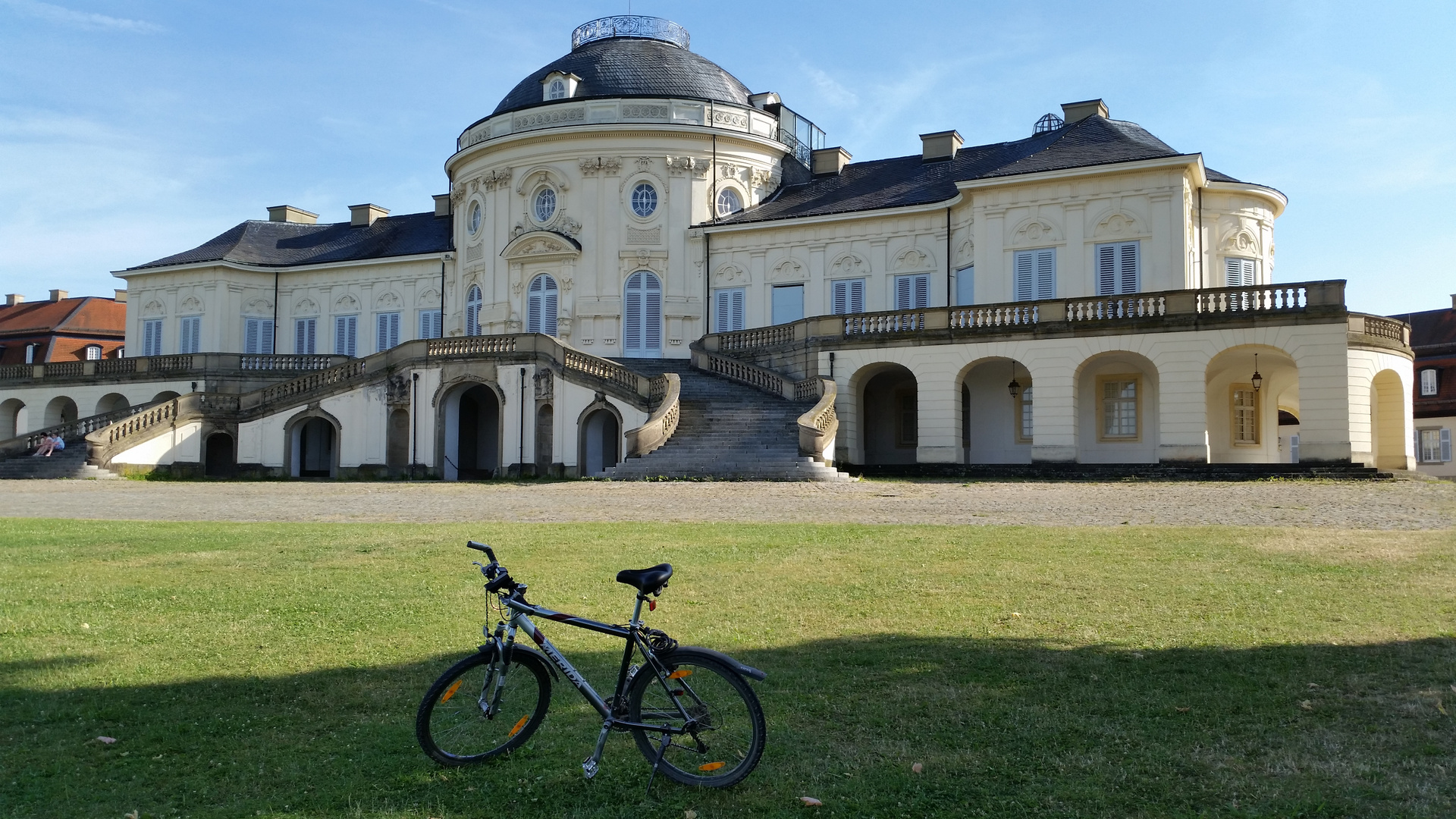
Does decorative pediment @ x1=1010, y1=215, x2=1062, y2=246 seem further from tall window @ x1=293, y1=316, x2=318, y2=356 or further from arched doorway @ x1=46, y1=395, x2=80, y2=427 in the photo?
arched doorway @ x1=46, y1=395, x2=80, y2=427

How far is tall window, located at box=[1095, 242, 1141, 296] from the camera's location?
114 ft

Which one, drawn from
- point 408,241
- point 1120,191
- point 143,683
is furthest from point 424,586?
point 408,241

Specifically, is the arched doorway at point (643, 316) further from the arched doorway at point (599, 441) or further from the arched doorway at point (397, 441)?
the arched doorway at point (397, 441)

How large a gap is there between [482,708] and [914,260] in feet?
114

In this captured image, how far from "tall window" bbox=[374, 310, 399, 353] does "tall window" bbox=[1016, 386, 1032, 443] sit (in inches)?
1038

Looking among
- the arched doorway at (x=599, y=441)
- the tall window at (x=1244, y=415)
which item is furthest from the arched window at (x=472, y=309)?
the tall window at (x=1244, y=415)

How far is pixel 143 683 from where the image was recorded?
7.42 metres

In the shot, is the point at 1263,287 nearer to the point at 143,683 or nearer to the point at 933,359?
the point at 933,359

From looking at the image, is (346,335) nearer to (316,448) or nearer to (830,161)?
(316,448)

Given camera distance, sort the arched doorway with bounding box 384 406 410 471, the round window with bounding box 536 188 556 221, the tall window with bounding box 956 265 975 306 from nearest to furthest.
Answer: the arched doorway with bounding box 384 406 410 471
the tall window with bounding box 956 265 975 306
the round window with bounding box 536 188 556 221

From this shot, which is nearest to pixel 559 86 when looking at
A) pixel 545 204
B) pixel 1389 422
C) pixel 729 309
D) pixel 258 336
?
pixel 545 204

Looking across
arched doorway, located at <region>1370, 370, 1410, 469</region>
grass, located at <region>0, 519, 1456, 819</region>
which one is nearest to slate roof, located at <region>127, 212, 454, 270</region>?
arched doorway, located at <region>1370, 370, 1410, 469</region>

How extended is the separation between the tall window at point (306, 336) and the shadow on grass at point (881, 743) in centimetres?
4437

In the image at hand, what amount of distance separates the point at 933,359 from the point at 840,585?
2273cm
